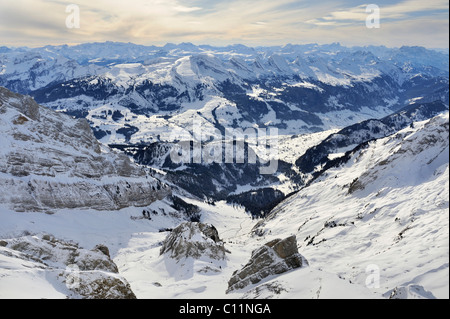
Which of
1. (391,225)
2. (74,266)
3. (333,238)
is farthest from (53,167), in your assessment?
(391,225)

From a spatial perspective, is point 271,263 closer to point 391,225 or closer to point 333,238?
point 391,225

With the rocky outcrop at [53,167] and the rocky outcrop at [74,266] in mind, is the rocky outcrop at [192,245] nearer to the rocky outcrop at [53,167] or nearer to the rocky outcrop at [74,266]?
the rocky outcrop at [74,266]

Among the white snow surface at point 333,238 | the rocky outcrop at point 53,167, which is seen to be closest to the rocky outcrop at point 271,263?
the white snow surface at point 333,238

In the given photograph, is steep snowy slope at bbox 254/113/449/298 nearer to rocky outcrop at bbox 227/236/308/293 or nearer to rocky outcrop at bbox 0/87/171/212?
rocky outcrop at bbox 227/236/308/293

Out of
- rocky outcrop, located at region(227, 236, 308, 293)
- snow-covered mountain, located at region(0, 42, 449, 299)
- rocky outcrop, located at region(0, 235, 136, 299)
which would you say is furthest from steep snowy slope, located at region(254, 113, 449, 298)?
rocky outcrop, located at region(0, 235, 136, 299)

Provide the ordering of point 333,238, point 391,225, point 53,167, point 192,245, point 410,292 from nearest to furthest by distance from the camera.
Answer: point 410,292, point 391,225, point 192,245, point 333,238, point 53,167
